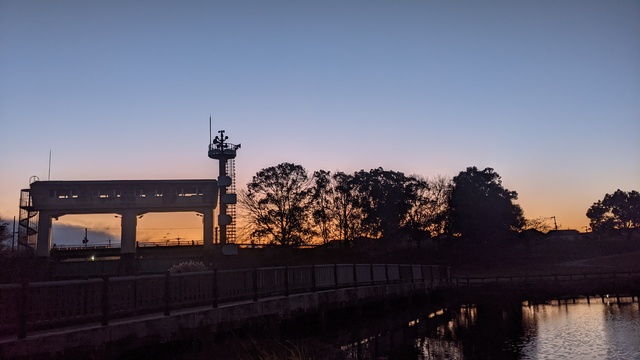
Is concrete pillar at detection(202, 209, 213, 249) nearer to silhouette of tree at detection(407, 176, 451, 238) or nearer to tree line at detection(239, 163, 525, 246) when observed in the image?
tree line at detection(239, 163, 525, 246)

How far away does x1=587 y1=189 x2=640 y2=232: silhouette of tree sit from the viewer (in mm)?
103625

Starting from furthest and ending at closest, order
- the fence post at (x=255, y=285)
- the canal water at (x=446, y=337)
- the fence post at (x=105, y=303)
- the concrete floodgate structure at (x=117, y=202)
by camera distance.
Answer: the concrete floodgate structure at (x=117, y=202) → the fence post at (x=255, y=285) → the canal water at (x=446, y=337) → the fence post at (x=105, y=303)

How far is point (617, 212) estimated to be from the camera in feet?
350

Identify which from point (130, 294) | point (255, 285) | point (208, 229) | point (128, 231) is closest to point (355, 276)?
point (255, 285)

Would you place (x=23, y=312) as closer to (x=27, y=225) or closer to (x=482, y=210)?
(x=27, y=225)

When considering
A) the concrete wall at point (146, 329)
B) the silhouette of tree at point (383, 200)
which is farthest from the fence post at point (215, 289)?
the silhouette of tree at point (383, 200)

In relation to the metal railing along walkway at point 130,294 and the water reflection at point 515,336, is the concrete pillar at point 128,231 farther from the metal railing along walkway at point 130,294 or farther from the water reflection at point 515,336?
the metal railing along walkway at point 130,294

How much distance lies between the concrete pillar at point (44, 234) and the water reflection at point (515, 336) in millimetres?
38348

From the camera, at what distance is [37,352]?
9.29m

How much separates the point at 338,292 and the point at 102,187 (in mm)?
37418

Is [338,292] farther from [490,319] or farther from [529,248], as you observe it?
[529,248]

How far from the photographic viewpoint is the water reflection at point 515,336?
51.3 ft

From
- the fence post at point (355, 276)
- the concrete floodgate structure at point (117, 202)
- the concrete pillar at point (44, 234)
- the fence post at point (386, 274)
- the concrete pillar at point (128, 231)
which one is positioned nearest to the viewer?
the fence post at point (355, 276)

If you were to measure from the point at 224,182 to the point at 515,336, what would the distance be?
41.1 m
